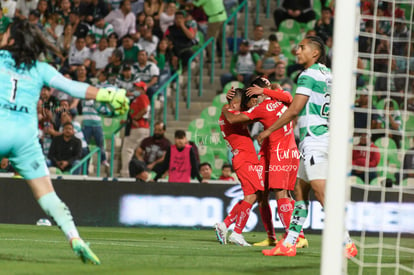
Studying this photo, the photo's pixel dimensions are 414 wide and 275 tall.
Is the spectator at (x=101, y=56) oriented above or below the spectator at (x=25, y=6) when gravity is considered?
below

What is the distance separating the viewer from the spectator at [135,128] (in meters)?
18.8

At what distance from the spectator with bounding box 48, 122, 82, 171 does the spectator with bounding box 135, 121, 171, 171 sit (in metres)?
1.18

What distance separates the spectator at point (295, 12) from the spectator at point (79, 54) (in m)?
4.28

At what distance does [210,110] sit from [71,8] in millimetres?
5093

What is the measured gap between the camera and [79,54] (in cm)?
2089

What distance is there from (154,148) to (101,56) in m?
3.84

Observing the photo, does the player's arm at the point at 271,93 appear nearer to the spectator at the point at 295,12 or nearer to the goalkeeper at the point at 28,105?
the goalkeeper at the point at 28,105

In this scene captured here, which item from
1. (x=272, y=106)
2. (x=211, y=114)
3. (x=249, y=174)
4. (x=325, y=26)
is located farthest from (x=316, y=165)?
(x=325, y=26)

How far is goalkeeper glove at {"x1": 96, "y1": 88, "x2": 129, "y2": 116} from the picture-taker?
25.5 feet

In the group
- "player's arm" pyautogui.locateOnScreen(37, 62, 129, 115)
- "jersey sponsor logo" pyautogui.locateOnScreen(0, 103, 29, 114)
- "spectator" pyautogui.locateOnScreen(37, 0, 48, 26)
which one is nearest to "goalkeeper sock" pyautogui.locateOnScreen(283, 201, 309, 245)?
Answer: "player's arm" pyautogui.locateOnScreen(37, 62, 129, 115)

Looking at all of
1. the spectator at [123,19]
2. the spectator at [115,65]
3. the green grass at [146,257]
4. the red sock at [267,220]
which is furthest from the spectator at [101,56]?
the red sock at [267,220]

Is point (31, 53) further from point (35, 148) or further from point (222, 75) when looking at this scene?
point (222, 75)

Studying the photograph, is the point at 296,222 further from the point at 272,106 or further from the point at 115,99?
the point at 115,99

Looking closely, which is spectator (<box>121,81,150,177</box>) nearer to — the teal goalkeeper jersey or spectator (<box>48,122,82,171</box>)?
spectator (<box>48,122,82,171</box>)
